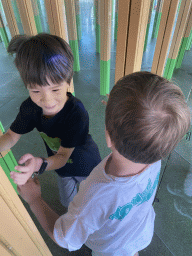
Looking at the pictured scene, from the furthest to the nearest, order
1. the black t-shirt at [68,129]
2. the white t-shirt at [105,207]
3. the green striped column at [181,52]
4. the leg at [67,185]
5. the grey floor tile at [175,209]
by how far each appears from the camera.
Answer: the green striped column at [181,52], the grey floor tile at [175,209], the leg at [67,185], the black t-shirt at [68,129], the white t-shirt at [105,207]

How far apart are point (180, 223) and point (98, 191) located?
1101mm

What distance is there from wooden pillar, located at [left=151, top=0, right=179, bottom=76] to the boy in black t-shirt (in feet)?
2.69

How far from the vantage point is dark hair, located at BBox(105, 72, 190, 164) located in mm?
442

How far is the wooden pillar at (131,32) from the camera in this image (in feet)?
2.18

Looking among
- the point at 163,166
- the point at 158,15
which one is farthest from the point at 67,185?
the point at 158,15

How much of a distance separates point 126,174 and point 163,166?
124 centimetres

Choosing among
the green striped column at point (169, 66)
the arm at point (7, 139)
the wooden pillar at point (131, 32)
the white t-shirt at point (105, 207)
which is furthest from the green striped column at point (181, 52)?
the arm at point (7, 139)

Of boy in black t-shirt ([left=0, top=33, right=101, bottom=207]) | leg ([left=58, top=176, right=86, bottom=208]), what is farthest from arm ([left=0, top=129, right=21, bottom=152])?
leg ([left=58, top=176, right=86, bottom=208])

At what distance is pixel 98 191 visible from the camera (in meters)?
0.57

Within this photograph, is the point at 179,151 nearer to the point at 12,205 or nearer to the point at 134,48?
the point at 134,48

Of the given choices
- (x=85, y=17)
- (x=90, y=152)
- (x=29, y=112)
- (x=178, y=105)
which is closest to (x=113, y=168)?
(x=178, y=105)

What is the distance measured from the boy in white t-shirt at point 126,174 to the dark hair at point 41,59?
320 millimetres

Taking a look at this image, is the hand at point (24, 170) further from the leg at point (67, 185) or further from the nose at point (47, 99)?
the leg at point (67, 185)

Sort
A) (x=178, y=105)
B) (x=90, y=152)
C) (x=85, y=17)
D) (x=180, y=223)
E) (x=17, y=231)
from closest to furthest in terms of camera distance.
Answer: (x=178, y=105)
(x=17, y=231)
(x=90, y=152)
(x=180, y=223)
(x=85, y=17)
